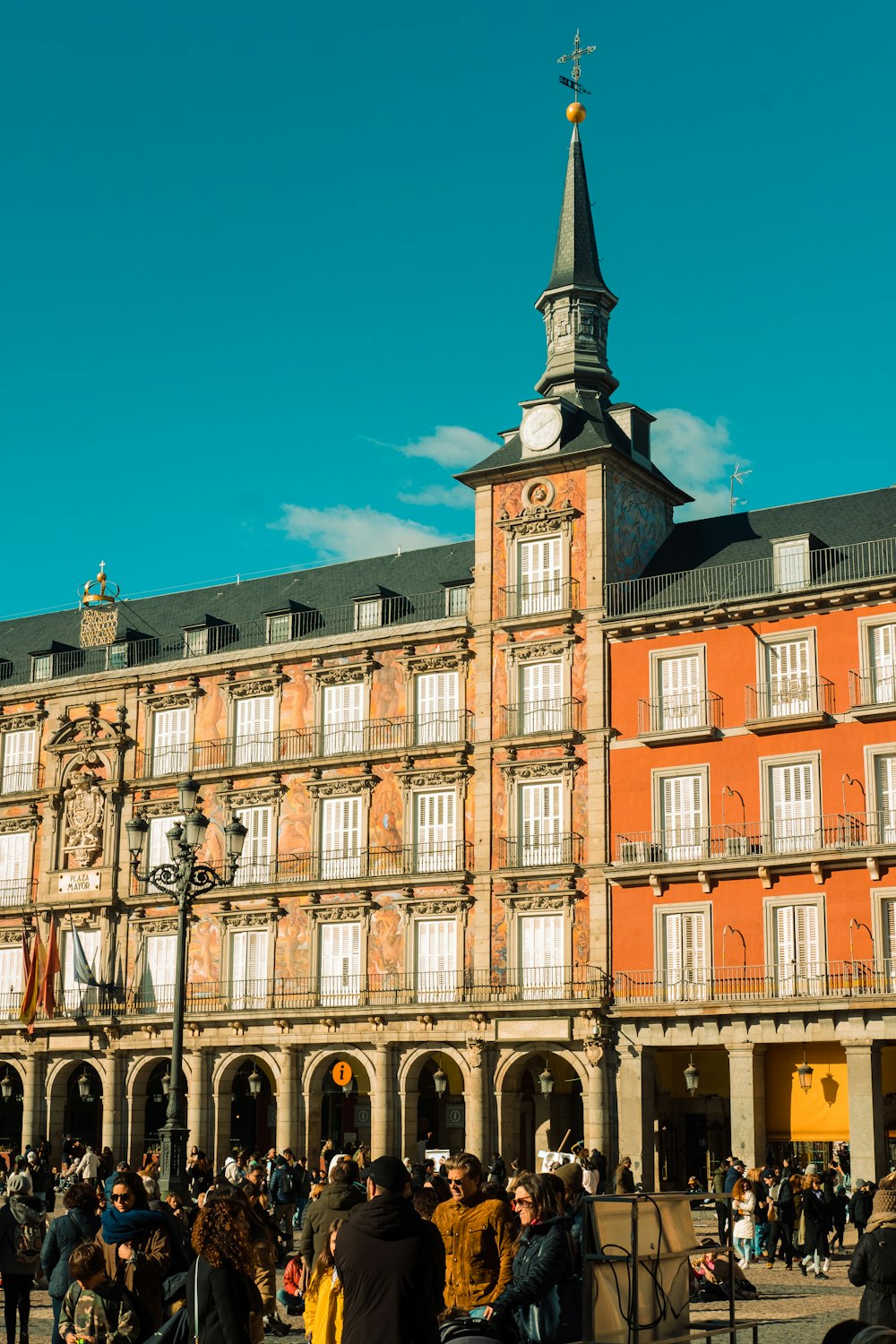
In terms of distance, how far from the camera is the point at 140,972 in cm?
5331

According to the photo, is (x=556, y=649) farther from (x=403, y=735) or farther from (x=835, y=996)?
(x=835, y=996)

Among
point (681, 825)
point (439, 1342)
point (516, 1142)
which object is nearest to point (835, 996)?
point (681, 825)

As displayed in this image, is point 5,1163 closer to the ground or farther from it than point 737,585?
closer to the ground

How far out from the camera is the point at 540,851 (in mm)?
47000

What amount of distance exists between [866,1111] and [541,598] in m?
16.8

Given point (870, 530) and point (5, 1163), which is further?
point (870, 530)

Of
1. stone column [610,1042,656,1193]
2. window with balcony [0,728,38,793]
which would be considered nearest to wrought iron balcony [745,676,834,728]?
stone column [610,1042,656,1193]

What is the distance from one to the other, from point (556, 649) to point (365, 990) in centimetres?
1131

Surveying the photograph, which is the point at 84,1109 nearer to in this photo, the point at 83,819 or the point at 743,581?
the point at 83,819

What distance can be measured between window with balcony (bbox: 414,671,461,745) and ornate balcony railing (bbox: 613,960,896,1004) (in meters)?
8.92

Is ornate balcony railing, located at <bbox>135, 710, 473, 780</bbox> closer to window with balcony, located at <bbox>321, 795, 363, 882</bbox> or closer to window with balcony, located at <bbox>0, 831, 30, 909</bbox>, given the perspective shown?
window with balcony, located at <bbox>321, 795, 363, 882</bbox>

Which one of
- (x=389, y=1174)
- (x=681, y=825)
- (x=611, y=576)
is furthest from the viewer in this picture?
(x=611, y=576)

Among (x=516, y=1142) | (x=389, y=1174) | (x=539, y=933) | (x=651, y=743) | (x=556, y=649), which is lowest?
(x=516, y=1142)

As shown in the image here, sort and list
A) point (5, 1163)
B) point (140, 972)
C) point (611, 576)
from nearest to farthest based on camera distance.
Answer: point (5, 1163) < point (611, 576) < point (140, 972)
